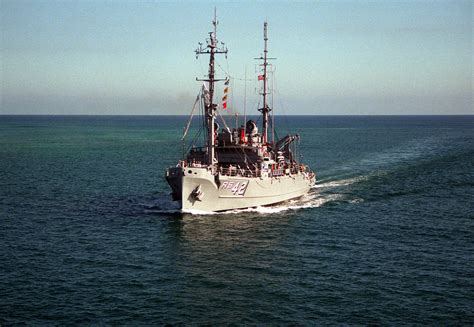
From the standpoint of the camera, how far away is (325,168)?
9462cm

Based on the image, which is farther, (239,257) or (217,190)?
(217,190)

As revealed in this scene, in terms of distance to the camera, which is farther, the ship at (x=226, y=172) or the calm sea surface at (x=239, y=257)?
the ship at (x=226, y=172)

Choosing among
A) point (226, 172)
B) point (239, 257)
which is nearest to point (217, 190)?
point (226, 172)

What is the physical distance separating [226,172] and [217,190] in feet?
10.2

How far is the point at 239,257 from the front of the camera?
137ft

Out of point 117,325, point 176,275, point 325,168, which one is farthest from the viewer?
point 325,168

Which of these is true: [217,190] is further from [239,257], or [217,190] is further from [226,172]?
[239,257]

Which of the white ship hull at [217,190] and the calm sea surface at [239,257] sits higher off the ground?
the white ship hull at [217,190]

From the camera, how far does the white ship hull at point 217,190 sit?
53.1 metres

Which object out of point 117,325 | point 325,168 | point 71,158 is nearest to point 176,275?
point 117,325

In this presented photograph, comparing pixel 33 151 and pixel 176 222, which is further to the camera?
pixel 33 151

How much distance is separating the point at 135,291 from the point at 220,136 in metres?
29.5

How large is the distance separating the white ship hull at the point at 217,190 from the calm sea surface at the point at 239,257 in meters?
1.44

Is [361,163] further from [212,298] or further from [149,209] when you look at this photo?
[212,298]
